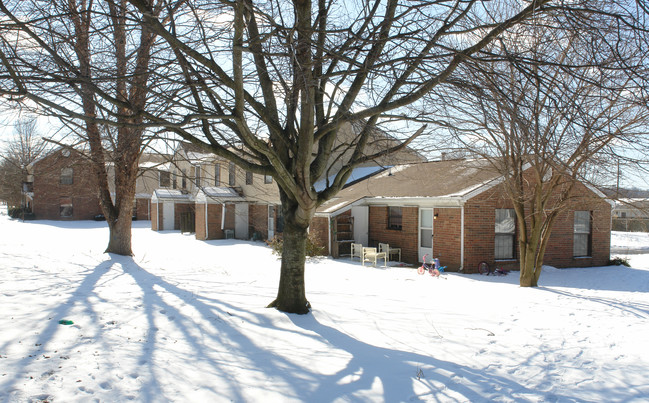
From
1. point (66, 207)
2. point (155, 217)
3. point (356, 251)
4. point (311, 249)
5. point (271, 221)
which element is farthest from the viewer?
point (66, 207)

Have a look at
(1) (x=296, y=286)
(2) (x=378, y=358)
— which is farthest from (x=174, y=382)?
(1) (x=296, y=286)

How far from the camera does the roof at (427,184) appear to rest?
14.7 metres

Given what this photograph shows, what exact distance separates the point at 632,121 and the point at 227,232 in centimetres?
2112

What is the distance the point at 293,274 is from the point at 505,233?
1108cm

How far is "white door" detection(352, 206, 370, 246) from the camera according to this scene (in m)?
18.8

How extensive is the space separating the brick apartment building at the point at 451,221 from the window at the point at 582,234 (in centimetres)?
4

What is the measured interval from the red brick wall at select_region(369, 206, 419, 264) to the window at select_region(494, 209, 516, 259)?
9.40 ft

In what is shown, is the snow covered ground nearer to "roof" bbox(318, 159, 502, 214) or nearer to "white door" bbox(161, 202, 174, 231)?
"roof" bbox(318, 159, 502, 214)

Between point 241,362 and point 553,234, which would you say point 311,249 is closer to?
point 553,234

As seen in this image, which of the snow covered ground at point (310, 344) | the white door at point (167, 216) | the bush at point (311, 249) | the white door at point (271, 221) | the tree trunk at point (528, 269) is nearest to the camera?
the snow covered ground at point (310, 344)

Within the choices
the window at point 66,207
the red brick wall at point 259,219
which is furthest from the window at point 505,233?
the window at point 66,207

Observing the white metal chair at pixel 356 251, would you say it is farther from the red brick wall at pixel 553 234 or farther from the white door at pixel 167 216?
the white door at pixel 167 216

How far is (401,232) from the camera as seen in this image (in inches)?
673

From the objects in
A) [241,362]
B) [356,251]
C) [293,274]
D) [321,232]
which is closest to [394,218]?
[356,251]
